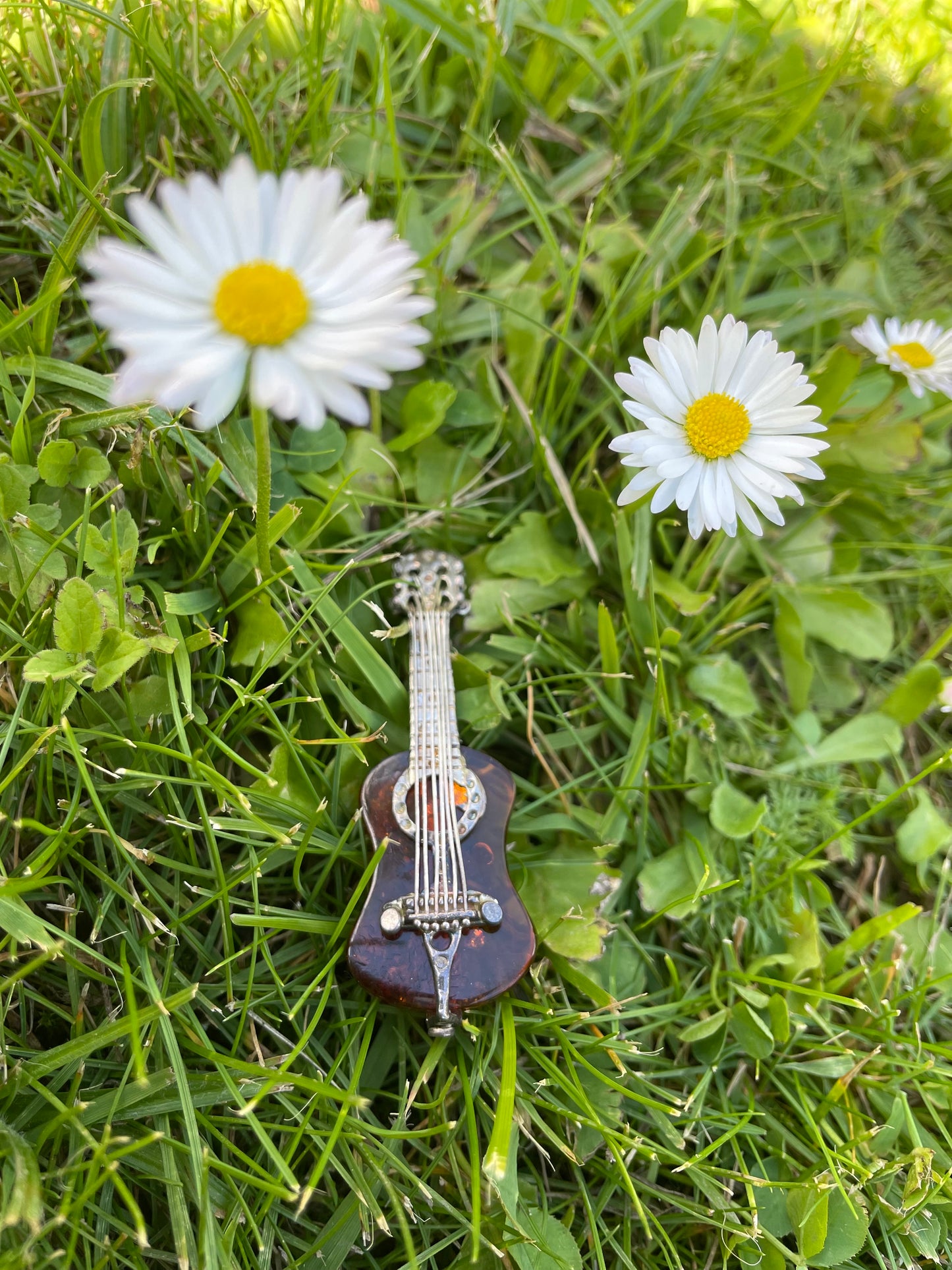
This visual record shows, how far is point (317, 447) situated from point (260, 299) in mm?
694

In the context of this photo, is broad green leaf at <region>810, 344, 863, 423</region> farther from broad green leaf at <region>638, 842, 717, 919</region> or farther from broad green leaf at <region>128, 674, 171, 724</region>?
broad green leaf at <region>128, 674, 171, 724</region>

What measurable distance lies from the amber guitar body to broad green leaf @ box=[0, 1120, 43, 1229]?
0.52m

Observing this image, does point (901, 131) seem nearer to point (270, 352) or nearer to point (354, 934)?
point (270, 352)

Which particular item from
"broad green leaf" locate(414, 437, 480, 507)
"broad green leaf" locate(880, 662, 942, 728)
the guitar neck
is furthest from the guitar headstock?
"broad green leaf" locate(880, 662, 942, 728)

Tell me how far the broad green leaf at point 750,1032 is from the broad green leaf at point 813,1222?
217mm

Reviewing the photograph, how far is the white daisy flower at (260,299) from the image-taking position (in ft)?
3.28

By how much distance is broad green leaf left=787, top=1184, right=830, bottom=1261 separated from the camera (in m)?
1.44

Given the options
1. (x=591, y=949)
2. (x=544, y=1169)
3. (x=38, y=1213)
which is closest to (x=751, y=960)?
(x=591, y=949)

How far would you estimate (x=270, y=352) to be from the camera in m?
1.07

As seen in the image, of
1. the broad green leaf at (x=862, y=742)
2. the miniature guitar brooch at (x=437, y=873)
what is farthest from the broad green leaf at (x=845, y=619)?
the miniature guitar brooch at (x=437, y=873)

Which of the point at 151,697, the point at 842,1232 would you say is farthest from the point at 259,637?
the point at 842,1232

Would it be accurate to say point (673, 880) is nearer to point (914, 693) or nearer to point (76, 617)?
point (914, 693)

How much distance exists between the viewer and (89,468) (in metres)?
1.51

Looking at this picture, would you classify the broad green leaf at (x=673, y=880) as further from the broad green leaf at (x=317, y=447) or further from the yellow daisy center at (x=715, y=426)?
the broad green leaf at (x=317, y=447)
